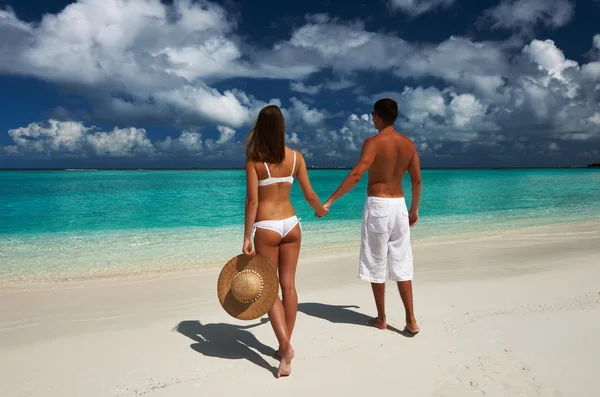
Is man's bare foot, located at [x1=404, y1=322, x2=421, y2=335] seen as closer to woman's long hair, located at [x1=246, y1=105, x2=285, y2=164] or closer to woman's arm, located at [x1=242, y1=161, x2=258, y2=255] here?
woman's arm, located at [x1=242, y1=161, x2=258, y2=255]

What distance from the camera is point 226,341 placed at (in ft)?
14.2

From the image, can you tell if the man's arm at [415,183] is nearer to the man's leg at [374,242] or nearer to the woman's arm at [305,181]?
the man's leg at [374,242]

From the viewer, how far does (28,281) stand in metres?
7.38

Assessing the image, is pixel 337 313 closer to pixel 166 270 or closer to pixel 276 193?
pixel 276 193

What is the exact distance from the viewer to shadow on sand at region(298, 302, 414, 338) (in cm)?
479

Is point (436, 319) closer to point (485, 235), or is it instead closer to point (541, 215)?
point (485, 235)

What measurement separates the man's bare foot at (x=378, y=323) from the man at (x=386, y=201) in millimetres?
290

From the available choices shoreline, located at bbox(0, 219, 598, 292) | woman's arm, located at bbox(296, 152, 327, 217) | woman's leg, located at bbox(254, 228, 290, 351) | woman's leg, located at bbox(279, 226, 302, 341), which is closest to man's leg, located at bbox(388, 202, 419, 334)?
woman's arm, located at bbox(296, 152, 327, 217)

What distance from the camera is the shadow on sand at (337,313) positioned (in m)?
4.79

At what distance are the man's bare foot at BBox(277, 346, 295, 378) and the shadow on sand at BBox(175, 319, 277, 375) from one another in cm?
12

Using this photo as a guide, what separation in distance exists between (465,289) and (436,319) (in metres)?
1.49

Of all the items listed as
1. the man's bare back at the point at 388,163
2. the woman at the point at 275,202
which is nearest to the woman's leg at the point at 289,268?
the woman at the point at 275,202

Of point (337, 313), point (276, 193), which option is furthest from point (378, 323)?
point (276, 193)

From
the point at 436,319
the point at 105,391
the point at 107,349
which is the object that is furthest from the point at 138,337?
the point at 436,319
